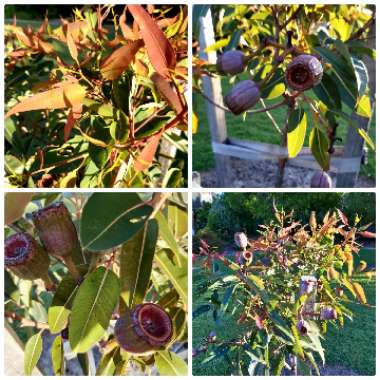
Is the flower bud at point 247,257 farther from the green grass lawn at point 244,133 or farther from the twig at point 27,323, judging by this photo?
the green grass lawn at point 244,133

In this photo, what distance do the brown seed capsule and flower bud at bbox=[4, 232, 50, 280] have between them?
0.39 m

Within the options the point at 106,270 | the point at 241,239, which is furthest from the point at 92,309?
the point at 241,239

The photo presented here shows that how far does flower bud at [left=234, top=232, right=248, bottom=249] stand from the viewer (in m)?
0.76

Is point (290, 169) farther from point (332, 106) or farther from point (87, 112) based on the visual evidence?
point (87, 112)

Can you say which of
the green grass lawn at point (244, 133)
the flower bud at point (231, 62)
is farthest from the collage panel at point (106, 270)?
the green grass lawn at point (244, 133)

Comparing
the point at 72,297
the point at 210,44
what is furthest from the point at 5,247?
the point at 210,44

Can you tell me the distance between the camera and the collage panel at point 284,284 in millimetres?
764

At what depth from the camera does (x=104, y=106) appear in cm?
60

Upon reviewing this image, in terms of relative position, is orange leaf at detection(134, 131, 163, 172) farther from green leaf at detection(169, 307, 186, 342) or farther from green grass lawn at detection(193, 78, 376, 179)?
green grass lawn at detection(193, 78, 376, 179)

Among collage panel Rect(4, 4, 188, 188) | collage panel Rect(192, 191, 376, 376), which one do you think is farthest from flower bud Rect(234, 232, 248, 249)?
collage panel Rect(4, 4, 188, 188)

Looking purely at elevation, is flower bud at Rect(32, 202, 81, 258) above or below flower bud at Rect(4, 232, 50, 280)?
above

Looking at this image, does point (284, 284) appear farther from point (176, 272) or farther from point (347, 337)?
point (176, 272)

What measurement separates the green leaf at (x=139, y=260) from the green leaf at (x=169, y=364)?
5.2 inches

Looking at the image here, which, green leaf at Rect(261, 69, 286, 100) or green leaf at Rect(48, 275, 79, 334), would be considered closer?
green leaf at Rect(48, 275, 79, 334)
